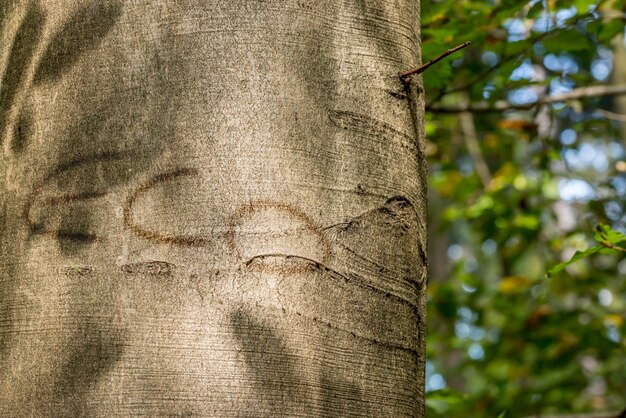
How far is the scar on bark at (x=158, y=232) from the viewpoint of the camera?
0.88m

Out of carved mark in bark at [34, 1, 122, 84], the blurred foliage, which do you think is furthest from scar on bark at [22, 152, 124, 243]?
the blurred foliage

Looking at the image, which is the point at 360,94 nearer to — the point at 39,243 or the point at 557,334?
the point at 39,243

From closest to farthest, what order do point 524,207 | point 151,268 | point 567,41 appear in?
point 151,268 → point 567,41 → point 524,207

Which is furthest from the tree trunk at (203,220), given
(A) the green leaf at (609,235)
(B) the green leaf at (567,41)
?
(B) the green leaf at (567,41)

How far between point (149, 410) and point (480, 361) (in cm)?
411

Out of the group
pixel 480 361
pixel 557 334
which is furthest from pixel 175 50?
pixel 480 361

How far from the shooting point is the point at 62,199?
92 cm

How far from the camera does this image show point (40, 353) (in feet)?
2.90

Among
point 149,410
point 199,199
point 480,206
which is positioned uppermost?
point 480,206

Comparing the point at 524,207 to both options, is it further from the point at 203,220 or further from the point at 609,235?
the point at 203,220

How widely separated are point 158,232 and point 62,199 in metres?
0.14

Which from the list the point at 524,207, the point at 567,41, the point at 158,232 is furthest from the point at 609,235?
the point at 524,207

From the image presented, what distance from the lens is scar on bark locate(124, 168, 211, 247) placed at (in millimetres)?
877

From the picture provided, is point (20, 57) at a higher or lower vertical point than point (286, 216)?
higher
